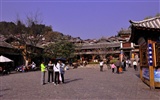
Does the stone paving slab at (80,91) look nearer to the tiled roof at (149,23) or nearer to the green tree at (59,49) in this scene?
the tiled roof at (149,23)

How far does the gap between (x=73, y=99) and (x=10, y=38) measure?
1413 inches

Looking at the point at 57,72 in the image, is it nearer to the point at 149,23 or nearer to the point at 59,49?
the point at 149,23

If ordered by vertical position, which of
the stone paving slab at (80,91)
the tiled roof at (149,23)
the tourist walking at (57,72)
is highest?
the tiled roof at (149,23)

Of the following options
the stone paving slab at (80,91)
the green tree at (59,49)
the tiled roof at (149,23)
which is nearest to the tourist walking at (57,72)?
the stone paving slab at (80,91)

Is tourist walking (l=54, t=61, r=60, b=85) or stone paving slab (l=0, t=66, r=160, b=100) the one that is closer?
stone paving slab (l=0, t=66, r=160, b=100)

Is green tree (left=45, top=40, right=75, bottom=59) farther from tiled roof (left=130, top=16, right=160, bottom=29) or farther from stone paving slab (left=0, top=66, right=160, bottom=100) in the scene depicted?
tiled roof (left=130, top=16, right=160, bottom=29)

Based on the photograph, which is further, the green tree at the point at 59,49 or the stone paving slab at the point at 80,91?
the green tree at the point at 59,49

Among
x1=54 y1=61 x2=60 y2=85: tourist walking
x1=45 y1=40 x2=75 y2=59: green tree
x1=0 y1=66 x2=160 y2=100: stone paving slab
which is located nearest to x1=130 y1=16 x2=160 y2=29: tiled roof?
x1=0 y1=66 x2=160 y2=100: stone paving slab

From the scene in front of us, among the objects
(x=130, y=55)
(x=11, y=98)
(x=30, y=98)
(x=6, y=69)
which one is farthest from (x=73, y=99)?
(x=130, y=55)

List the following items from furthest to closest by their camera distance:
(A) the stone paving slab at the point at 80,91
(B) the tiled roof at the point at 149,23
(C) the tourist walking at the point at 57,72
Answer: (C) the tourist walking at the point at 57,72, (B) the tiled roof at the point at 149,23, (A) the stone paving slab at the point at 80,91

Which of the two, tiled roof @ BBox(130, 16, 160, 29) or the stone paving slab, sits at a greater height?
tiled roof @ BBox(130, 16, 160, 29)

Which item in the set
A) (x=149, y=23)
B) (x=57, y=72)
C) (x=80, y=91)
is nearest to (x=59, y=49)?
(x=57, y=72)

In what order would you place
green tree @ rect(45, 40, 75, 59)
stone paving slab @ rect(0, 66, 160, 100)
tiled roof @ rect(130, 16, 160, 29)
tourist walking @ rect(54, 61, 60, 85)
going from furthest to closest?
green tree @ rect(45, 40, 75, 59) → tourist walking @ rect(54, 61, 60, 85) → tiled roof @ rect(130, 16, 160, 29) → stone paving slab @ rect(0, 66, 160, 100)

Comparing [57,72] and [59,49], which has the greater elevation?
[59,49]
